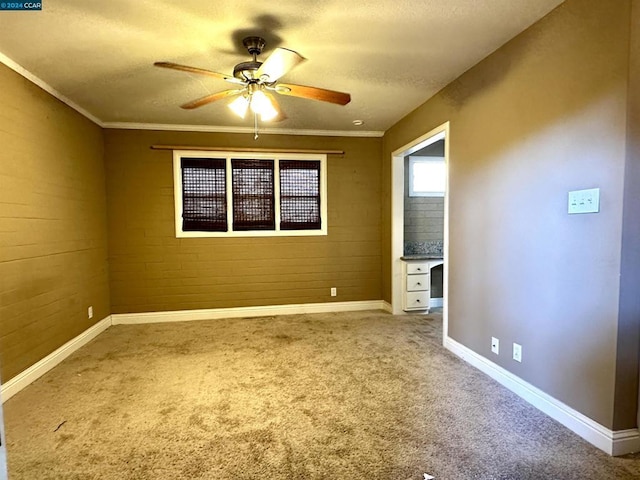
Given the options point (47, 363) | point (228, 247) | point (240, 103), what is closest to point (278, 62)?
point (240, 103)

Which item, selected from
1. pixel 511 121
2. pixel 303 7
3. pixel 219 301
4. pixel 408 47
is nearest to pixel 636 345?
pixel 511 121

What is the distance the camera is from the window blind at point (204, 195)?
463 centimetres

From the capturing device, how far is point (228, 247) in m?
4.75

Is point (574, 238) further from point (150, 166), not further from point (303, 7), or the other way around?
point (150, 166)

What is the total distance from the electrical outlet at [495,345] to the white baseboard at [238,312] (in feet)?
7.64

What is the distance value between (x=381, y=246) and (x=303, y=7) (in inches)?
137

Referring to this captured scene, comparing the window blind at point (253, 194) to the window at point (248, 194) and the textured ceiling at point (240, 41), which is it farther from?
the textured ceiling at point (240, 41)

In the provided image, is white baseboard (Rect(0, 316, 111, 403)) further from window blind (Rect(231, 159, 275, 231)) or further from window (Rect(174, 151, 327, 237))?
window blind (Rect(231, 159, 275, 231))

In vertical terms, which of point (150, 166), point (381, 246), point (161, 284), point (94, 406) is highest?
point (150, 166)

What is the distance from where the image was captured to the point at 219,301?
476 cm

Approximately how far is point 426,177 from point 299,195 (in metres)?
1.90

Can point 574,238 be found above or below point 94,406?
above

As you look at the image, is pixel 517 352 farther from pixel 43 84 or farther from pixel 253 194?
pixel 43 84

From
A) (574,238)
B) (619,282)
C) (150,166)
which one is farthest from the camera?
(150,166)
